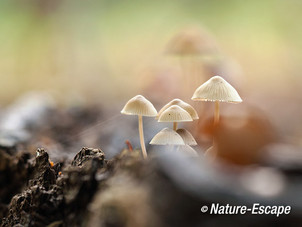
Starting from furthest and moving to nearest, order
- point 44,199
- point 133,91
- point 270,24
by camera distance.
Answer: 1. point 270,24
2. point 133,91
3. point 44,199

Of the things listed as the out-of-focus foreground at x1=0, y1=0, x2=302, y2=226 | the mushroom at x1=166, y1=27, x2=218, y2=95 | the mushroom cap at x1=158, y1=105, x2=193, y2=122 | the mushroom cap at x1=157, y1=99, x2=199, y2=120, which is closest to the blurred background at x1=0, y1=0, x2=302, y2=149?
the out-of-focus foreground at x1=0, y1=0, x2=302, y2=226

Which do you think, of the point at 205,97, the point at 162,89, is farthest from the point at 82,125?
the point at 205,97

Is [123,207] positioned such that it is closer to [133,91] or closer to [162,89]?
[162,89]

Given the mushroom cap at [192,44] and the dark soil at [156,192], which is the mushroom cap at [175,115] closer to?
the dark soil at [156,192]

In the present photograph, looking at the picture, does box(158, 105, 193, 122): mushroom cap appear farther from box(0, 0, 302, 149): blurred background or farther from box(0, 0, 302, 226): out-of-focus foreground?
box(0, 0, 302, 149): blurred background

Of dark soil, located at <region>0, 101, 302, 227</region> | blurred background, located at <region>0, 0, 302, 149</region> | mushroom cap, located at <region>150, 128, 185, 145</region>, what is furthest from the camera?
blurred background, located at <region>0, 0, 302, 149</region>

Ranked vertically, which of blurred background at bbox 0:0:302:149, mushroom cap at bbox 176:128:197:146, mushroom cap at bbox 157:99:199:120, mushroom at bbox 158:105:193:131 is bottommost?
mushroom cap at bbox 176:128:197:146

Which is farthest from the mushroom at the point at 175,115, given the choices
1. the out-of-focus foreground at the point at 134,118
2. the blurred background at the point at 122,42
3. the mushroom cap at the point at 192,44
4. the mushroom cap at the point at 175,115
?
the blurred background at the point at 122,42
